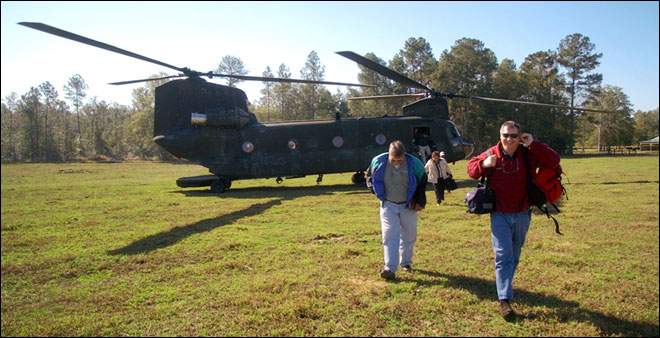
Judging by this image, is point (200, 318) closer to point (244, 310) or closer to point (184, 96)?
point (244, 310)

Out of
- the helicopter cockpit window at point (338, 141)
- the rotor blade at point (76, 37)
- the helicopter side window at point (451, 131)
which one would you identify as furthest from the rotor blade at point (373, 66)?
the rotor blade at point (76, 37)

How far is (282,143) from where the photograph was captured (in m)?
15.9

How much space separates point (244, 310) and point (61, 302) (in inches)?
91.1

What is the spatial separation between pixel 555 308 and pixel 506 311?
2.27ft

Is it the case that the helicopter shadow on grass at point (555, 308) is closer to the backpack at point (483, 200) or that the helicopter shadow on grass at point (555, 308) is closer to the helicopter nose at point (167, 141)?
the backpack at point (483, 200)

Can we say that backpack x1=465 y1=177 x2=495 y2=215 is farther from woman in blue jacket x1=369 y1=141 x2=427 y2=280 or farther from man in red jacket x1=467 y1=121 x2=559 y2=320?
woman in blue jacket x1=369 y1=141 x2=427 y2=280

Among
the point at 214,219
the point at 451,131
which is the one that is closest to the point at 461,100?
the point at 451,131

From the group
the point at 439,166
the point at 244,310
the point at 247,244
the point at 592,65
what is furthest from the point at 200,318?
the point at 592,65

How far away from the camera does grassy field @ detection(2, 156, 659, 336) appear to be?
4395mm

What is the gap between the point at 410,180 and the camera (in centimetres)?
581

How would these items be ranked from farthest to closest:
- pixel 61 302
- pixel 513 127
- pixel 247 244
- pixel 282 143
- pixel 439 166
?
1. pixel 282 143
2. pixel 439 166
3. pixel 247 244
4. pixel 61 302
5. pixel 513 127

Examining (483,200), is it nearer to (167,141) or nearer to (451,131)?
(451,131)

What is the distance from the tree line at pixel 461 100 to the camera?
51.0 metres

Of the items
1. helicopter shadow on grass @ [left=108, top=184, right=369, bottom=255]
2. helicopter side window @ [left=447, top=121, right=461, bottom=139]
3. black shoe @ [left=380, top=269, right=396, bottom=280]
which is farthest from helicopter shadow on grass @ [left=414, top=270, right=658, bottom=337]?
helicopter side window @ [left=447, top=121, right=461, bottom=139]
